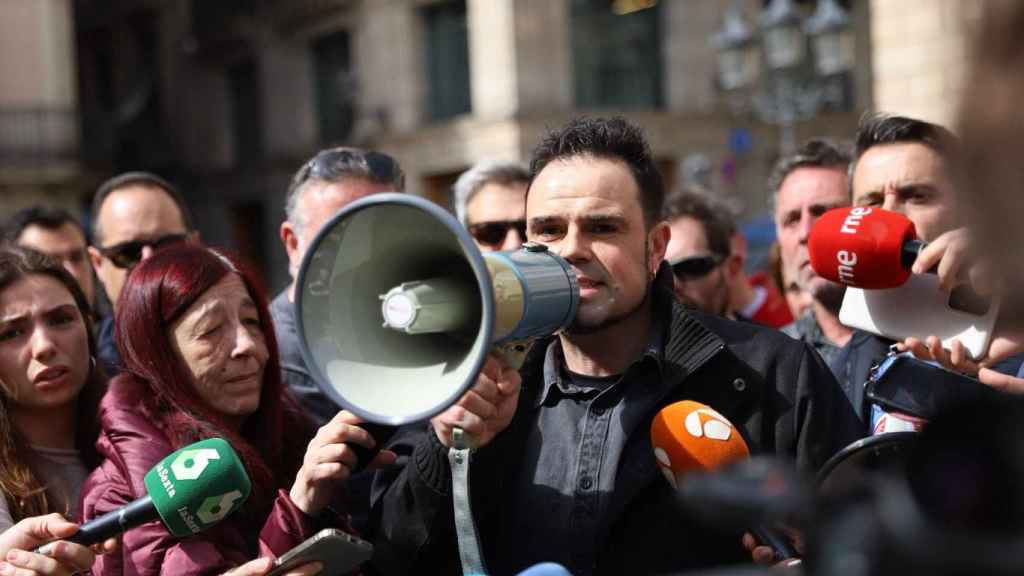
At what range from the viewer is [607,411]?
2867 millimetres

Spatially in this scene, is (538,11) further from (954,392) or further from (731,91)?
(954,392)

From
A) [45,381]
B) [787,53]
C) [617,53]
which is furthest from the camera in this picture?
[617,53]

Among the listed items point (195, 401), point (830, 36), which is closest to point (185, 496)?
point (195, 401)

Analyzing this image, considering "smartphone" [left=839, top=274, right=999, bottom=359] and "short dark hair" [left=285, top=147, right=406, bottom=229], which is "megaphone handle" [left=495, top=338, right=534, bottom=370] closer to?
"smartphone" [left=839, top=274, right=999, bottom=359]

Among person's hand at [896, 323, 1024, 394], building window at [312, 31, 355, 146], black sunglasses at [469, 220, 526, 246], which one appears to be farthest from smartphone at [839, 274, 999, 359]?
building window at [312, 31, 355, 146]

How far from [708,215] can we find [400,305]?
10.7ft

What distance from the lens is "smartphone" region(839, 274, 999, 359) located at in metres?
2.75

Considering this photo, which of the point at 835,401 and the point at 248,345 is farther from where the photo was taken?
the point at 248,345

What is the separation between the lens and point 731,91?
18.0 meters

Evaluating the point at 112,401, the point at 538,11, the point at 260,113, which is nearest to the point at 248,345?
the point at 112,401

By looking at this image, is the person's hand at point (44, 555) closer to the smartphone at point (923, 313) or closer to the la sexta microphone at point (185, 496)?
the la sexta microphone at point (185, 496)

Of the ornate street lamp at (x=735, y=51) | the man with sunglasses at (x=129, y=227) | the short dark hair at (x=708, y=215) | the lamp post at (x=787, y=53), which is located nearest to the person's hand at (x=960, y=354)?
the short dark hair at (x=708, y=215)

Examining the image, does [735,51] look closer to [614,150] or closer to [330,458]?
[614,150]

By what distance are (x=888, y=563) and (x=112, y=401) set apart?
239 centimetres
